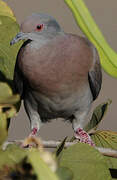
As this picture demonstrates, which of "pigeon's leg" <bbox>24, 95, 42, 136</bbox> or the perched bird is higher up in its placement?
the perched bird

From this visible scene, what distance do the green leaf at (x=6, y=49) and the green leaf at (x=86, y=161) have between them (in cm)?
30

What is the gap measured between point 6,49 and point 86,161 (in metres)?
0.41

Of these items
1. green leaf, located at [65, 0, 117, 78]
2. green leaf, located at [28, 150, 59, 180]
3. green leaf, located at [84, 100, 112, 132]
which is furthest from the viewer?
green leaf, located at [84, 100, 112, 132]

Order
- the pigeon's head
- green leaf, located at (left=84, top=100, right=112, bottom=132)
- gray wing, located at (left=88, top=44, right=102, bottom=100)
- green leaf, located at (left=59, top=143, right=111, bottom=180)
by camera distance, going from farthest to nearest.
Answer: gray wing, located at (left=88, top=44, right=102, bottom=100)
the pigeon's head
green leaf, located at (left=84, top=100, right=112, bottom=132)
green leaf, located at (left=59, top=143, right=111, bottom=180)

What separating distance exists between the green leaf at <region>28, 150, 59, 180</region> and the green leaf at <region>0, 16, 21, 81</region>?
61 centimetres

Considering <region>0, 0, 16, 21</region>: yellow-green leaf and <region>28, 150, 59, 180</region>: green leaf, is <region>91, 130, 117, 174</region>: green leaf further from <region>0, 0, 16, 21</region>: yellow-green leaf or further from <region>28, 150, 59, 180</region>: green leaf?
<region>28, 150, 59, 180</region>: green leaf

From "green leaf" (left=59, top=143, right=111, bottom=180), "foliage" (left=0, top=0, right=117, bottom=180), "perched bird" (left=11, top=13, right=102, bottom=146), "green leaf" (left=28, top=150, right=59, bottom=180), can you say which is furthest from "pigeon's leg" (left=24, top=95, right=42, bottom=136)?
"green leaf" (left=28, top=150, right=59, bottom=180)

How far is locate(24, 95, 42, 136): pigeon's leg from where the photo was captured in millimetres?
2054

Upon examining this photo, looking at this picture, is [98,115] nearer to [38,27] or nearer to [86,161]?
[86,161]

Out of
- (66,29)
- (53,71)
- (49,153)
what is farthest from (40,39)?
(66,29)

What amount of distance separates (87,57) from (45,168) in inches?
61.9

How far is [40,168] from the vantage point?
0.38 m

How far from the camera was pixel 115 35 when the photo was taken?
26.5ft

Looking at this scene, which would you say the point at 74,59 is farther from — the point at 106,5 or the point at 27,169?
the point at 106,5
